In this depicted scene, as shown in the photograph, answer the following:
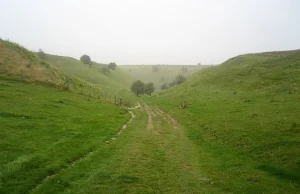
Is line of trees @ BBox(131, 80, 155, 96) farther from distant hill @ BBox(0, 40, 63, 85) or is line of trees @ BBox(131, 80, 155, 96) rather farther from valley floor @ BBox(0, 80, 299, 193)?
valley floor @ BBox(0, 80, 299, 193)

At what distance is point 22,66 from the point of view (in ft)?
214

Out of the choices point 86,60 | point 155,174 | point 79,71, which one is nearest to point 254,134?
point 155,174

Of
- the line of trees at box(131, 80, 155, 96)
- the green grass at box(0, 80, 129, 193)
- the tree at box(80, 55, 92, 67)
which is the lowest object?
the green grass at box(0, 80, 129, 193)

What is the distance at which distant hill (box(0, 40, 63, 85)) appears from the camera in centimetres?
6144

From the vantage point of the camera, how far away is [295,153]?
2503cm

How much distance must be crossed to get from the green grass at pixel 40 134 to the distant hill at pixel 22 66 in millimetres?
8290

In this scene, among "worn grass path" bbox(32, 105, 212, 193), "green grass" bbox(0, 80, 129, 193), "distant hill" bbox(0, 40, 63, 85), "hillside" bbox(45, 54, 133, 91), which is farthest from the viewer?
"hillside" bbox(45, 54, 133, 91)

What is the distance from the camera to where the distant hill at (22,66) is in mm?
61438

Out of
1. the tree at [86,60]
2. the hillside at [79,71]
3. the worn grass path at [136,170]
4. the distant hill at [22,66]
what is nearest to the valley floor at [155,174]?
the worn grass path at [136,170]

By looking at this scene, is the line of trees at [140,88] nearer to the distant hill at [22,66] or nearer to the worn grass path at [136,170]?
the distant hill at [22,66]

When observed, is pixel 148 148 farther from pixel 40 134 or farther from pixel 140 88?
pixel 140 88

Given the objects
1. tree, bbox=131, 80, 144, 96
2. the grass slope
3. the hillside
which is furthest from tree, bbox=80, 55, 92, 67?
the grass slope

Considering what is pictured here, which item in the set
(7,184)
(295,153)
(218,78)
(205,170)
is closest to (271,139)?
(295,153)

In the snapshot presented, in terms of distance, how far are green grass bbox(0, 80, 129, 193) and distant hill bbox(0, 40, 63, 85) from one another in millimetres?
8290
